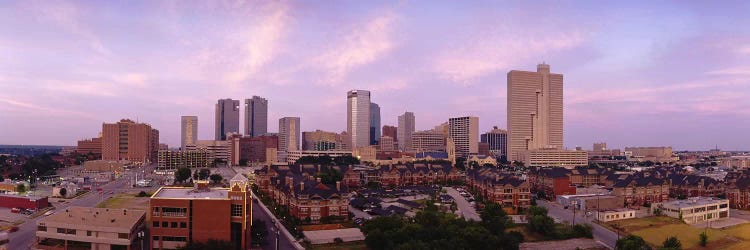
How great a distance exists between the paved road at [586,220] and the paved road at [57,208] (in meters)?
36.1

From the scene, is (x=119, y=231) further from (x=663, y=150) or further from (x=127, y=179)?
(x=663, y=150)

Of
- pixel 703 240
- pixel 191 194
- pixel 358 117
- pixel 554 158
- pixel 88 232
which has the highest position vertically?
pixel 358 117

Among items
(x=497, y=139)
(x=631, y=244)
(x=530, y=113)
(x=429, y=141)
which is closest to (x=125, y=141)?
(x=429, y=141)

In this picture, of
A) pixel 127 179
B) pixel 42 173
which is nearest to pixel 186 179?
Answer: pixel 127 179

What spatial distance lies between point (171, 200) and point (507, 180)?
31388 mm

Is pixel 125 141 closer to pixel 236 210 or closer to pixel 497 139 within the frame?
pixel 236 210

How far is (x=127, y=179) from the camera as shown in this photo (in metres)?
80.4

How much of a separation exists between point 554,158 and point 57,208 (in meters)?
91.0

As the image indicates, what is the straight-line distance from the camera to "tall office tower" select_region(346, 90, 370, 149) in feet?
609

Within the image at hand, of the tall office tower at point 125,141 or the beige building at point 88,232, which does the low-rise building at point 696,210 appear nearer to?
the beige building at point 88,232

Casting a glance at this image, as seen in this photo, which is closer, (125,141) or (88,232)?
(88,232)

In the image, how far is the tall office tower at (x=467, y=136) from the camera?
147 metres

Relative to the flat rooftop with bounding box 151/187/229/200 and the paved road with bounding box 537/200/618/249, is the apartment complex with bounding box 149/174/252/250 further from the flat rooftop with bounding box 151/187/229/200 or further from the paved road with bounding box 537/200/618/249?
the paved road with bounding box 537/200/618/249

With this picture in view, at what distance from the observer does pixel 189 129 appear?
7500 inches
